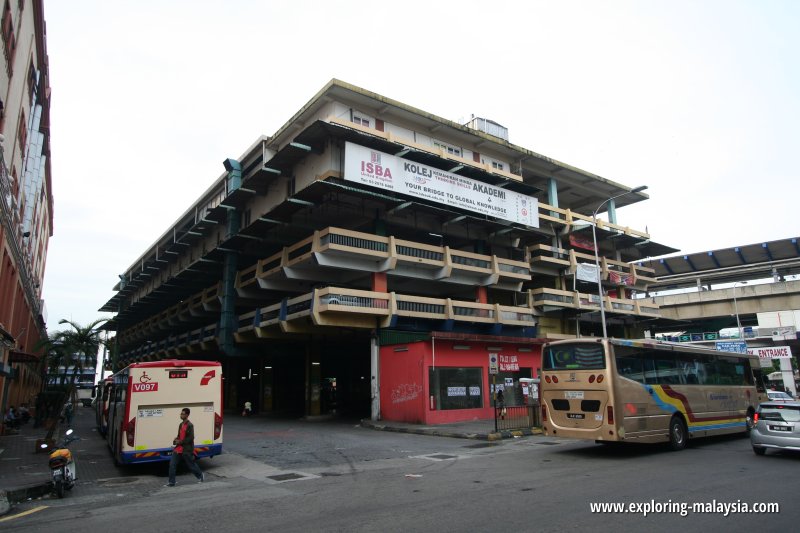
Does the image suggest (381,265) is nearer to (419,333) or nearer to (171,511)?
(419,333)

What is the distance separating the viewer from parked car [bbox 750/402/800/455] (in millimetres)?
12484

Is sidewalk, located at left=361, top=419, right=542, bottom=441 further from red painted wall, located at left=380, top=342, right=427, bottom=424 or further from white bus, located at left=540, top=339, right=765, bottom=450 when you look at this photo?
white bus, located at left=540, top=339, right=765, bottom=450

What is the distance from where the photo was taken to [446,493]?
9.56 m

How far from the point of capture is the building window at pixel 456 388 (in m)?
25.7

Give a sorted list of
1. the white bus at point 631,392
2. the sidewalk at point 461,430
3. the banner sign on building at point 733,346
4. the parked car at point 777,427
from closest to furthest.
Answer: the parked car at point 777,427 → the white bus at point 631,392 → the sidewalk at point 461,430 → the banner sign on building at point 733,346

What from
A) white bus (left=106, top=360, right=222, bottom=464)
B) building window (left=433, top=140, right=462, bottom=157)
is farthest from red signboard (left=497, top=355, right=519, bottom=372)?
white bus (left=106, top=360, right=222, bottom=464)

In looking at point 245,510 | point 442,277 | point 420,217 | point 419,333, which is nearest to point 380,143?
point 420,217

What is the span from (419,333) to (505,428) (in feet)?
25.9

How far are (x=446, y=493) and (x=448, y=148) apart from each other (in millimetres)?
28135

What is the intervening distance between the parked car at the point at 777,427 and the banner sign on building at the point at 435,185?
65.1 feet

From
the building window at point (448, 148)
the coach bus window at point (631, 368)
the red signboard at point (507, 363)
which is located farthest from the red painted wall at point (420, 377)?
the building window at point (448, 148)

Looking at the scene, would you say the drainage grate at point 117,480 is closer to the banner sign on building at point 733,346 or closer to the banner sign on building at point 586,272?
the banner sign on building at point 586,272

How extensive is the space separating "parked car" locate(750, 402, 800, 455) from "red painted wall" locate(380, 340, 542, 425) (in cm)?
1431

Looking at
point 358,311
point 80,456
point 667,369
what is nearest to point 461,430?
point 358,311
